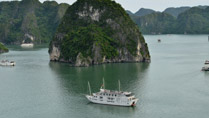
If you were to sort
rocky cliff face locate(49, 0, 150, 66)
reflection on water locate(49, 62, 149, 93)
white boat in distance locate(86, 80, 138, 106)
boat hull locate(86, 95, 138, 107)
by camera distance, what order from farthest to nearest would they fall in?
rocky cliff face locate(49, 0, 150, 66) < reflection on water locate(49, 62, 149, 93) < white boat in distance locate(86, 80, 138, 106) < boat hull locate(86, 95, 138, 107)

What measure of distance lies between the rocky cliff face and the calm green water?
6915 mm

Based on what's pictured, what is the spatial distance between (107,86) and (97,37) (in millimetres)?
50756

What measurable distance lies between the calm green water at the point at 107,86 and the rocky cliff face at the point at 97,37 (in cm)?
692

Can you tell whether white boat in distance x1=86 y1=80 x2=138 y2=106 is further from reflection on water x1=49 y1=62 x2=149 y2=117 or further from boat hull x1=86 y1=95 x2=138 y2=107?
reflection on water x1=49 y1=62 x2=149 y2=117

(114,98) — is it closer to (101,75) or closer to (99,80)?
(99,80)

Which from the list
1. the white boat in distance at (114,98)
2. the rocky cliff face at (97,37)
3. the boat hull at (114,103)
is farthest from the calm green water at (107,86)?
A: the rocky cliff face at (97,37)

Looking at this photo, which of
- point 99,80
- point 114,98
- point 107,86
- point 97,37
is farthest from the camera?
point 97,37

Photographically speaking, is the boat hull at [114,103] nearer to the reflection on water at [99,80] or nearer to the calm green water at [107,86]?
the reflection on water at [99,80]

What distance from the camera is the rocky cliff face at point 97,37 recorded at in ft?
447

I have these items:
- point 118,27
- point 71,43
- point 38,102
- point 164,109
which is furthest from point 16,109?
point 118,27

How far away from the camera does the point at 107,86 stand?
92438 millimetres

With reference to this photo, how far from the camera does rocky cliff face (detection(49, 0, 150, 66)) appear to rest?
447 ft

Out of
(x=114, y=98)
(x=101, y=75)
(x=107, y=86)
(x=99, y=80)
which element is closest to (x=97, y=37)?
(x=101, y=75)

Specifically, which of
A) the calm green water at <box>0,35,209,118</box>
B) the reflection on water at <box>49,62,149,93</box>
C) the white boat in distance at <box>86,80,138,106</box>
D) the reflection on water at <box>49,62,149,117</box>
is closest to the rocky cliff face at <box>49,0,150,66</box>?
the reflection on water at <box>49,62,149,117</box>
